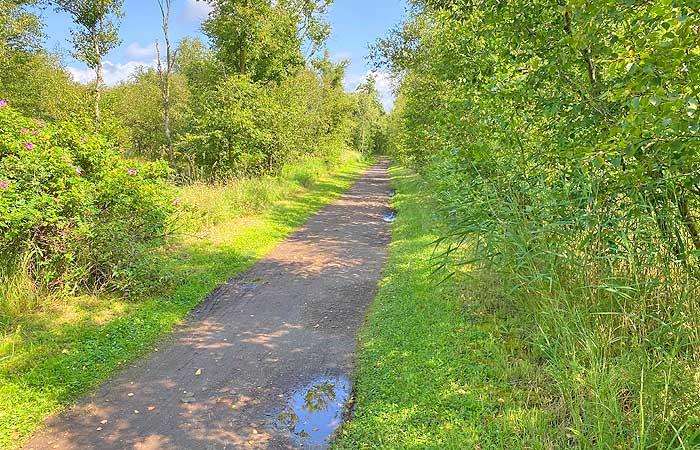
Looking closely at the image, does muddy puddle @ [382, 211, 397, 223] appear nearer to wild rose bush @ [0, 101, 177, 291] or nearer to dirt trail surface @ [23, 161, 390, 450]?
dirt trail surface @ [23, 161, 390, 450]

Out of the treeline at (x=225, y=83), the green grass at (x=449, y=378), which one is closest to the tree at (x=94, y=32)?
the treeline at (x=225, y=83)

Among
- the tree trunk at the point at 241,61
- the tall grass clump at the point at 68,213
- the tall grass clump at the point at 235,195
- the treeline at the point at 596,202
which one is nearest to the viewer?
the treeline at the point at 596,202

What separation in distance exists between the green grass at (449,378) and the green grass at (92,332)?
2616mm

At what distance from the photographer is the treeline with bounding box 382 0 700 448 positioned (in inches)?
95.0

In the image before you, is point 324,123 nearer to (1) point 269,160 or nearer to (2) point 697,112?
(1) point 269,160

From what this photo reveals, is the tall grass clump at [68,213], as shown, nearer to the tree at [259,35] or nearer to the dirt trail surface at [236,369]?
the dirt trail surface at [236,369]

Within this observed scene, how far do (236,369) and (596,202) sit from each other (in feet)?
12.3

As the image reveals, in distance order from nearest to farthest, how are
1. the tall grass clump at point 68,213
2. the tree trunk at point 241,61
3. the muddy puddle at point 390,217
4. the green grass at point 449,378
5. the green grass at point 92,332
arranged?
the green grass at point 449,378 < the green grass at point 92,332 < the tall grass clump at point 68,213 < the muddy puddle at point 390,217 < the tree trunk at point 241,61

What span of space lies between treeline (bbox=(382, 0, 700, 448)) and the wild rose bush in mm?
4606

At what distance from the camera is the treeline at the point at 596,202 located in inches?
95.0

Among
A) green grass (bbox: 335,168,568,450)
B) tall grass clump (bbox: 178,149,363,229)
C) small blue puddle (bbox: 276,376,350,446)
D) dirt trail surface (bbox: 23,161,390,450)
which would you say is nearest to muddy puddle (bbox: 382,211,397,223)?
tall grass clump (bbox: 178,149,363,229)

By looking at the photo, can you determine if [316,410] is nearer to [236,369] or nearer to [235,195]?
[236,369]

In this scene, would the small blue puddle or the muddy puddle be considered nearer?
the small blue puddle

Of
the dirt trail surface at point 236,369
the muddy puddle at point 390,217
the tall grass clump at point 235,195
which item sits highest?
the tall grass clump at point 235,195
